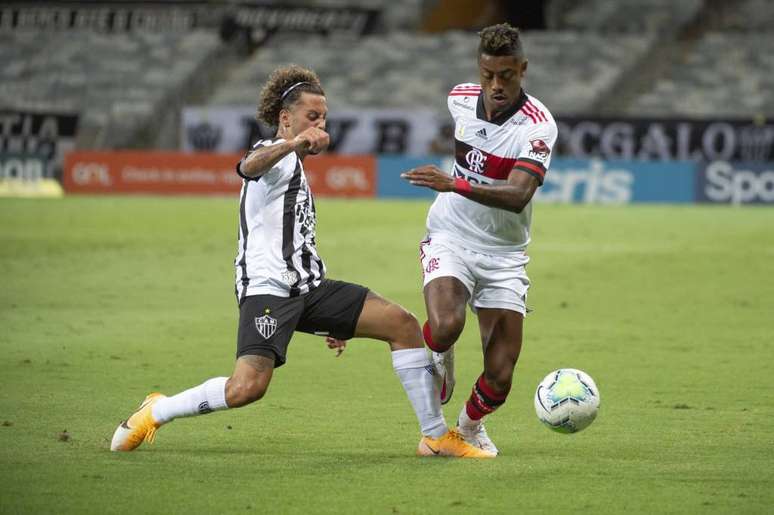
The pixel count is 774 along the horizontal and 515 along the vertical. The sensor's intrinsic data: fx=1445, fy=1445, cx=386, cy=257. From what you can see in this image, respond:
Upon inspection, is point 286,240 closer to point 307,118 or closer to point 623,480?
point 307,118

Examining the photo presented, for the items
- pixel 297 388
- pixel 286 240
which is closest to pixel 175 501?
pixel 286 240

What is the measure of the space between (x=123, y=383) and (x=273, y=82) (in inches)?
139

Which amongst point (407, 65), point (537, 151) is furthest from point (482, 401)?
point (407, 65)

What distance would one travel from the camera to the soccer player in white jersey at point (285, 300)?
764 cm

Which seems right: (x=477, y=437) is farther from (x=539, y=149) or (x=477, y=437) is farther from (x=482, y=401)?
(x=539, y=149)

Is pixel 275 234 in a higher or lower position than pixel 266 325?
higher

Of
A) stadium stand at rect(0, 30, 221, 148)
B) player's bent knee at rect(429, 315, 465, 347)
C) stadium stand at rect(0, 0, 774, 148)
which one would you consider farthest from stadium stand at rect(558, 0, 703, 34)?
player's bent knee at rect(429, 315, 465, 347)

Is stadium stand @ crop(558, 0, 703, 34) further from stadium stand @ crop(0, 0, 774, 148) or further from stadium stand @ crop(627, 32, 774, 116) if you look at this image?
stadium stand @ crop(627, 32, 774, 116)

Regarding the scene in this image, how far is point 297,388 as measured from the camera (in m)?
10.6

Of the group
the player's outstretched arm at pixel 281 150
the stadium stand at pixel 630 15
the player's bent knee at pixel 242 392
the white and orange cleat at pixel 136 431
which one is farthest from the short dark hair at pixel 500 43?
the stadium stand at pixel 630 15

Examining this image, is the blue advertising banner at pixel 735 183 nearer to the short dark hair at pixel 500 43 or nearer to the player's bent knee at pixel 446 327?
the short dark hair at pixel 500 43

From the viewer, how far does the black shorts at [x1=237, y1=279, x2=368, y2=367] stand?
766 centimetres

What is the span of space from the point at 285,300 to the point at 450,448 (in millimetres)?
1216

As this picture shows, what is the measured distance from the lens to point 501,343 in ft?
27.0
